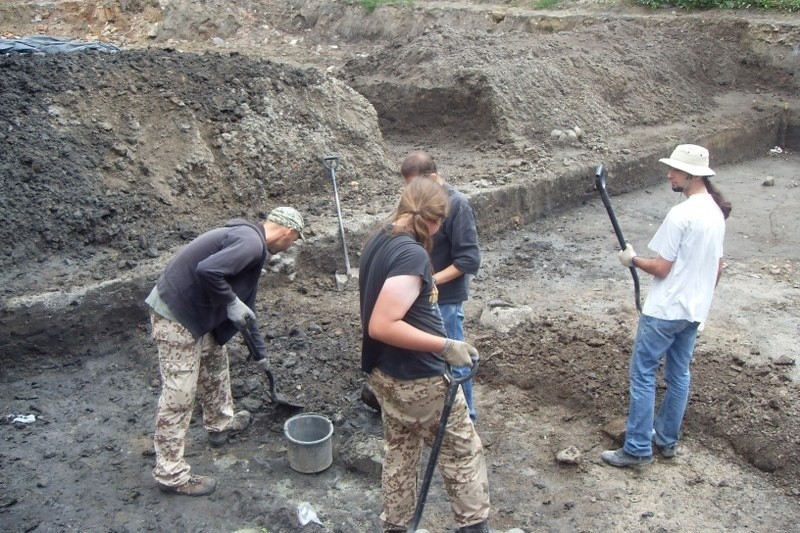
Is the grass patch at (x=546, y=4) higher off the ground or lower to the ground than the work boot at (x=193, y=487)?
higher

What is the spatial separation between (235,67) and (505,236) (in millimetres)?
3692

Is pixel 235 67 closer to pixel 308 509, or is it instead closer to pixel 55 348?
pixel 55 348

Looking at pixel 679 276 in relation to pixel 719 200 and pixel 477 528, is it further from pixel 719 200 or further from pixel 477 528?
pixel 477 528

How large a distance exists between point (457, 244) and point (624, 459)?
1745mm

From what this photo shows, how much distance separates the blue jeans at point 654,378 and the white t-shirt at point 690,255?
10cm

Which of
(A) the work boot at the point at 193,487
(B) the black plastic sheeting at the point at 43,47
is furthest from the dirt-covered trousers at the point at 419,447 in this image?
(B) the black plastic sheeting at the point at 43,47

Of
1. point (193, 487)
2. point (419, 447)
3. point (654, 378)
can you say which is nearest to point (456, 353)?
point (419, 447)

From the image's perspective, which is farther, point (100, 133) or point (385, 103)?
point (385, 103)

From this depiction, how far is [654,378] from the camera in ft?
15.8

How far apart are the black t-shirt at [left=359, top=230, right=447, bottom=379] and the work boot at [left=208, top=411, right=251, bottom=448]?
1.88 m

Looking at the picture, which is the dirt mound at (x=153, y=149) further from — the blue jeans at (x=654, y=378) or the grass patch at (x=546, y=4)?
the grass patch at (x=546, y=4)

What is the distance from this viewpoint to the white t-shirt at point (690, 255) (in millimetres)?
4457

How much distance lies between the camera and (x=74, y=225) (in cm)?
705

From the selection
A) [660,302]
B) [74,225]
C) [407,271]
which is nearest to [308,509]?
[407,271]
